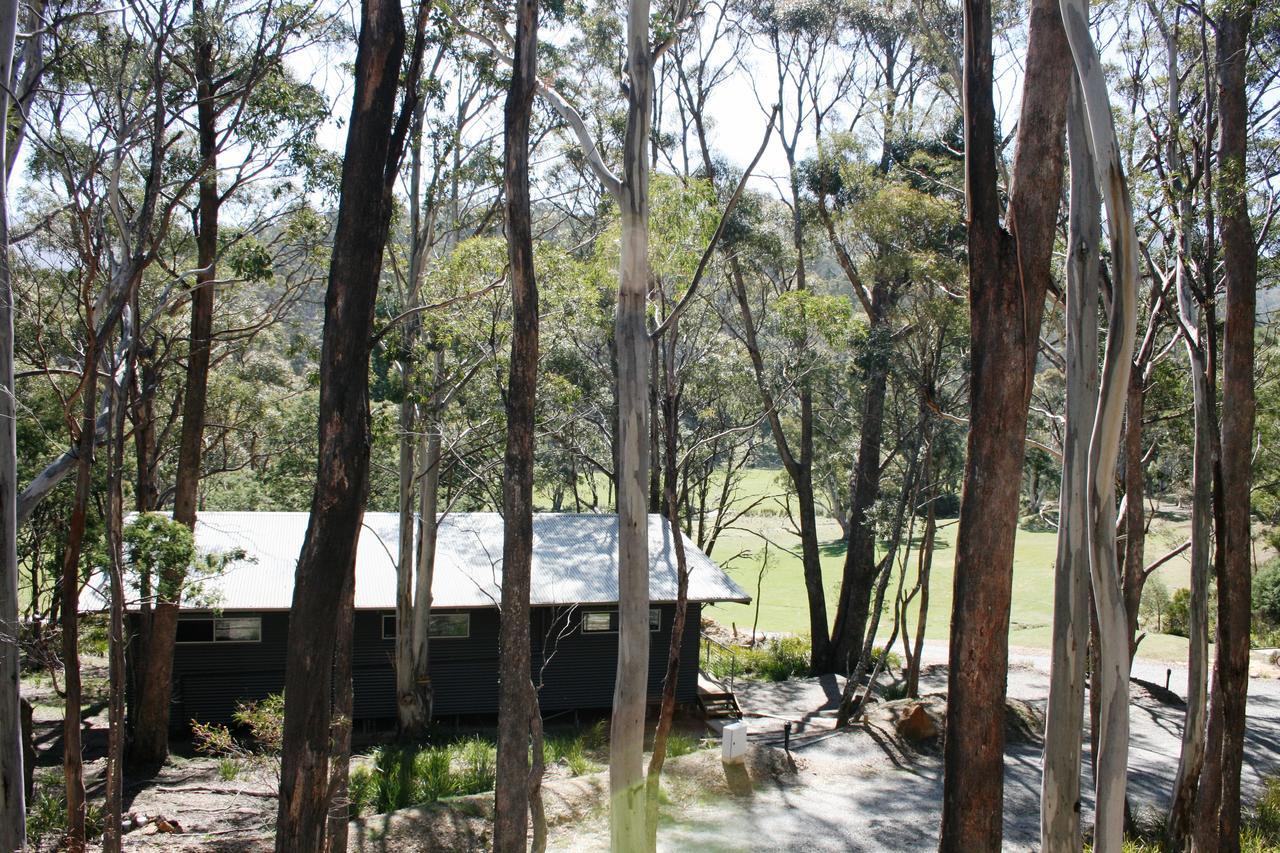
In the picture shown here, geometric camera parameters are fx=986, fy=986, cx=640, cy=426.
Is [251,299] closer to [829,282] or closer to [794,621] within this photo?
[829,282]

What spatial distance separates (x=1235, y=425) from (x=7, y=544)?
1285 cm

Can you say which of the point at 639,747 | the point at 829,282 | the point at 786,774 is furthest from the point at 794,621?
the point at 639,747

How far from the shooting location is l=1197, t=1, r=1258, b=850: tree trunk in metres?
10.2

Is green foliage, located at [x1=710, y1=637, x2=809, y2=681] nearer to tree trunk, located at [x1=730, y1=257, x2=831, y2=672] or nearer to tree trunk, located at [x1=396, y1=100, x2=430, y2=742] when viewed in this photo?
tree trunk, located at [x1=730, y1=257, x2=831, y2=672]

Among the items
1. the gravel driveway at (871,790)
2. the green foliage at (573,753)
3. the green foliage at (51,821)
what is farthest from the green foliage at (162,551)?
the green foliage at (573,753)

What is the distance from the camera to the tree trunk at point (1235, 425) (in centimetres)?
1017

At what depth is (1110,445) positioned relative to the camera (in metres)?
4.77

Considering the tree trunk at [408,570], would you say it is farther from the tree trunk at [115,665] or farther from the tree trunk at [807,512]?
the tree trunk at [807,512]

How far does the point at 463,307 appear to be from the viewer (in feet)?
46.5

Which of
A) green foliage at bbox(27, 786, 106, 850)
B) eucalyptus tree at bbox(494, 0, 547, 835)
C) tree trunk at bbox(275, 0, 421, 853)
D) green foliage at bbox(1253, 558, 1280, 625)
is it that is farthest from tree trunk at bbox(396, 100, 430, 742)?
green foliage at bbox(1253, 558, 1280, 625)

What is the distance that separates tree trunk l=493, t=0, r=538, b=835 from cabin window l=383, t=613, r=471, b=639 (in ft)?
30.1

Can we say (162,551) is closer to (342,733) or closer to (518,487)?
(342,733)

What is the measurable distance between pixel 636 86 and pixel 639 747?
6473mm

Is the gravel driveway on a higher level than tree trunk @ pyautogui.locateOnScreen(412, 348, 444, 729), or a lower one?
lower
